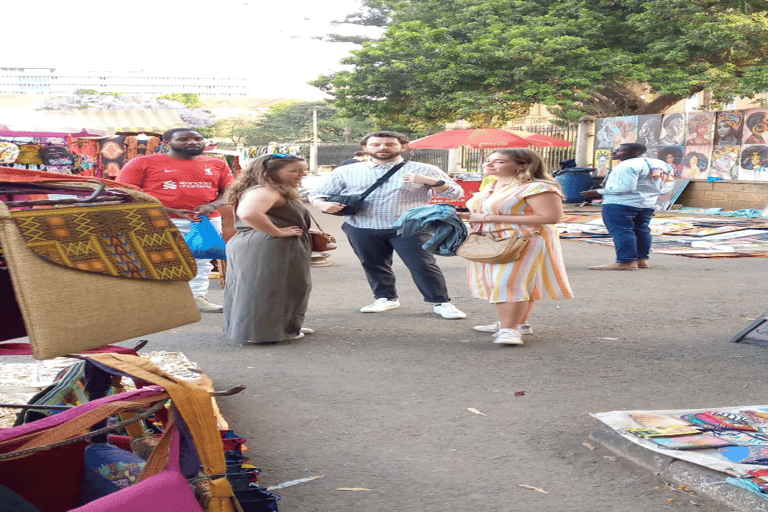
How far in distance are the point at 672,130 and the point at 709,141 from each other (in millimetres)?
1168

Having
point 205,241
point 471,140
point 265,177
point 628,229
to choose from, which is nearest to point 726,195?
point 471,140

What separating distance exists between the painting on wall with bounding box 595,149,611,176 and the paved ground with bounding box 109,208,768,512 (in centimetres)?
1574

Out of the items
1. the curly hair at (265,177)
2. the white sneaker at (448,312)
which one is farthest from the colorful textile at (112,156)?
the white sneaker at (448,312)

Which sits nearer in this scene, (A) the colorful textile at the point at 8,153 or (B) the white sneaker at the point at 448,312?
(B) the white sneaker at the point at 448,312

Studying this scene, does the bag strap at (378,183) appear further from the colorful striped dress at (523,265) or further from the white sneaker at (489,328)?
the white sneaker at (489,328)

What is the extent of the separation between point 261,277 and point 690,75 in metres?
23.1

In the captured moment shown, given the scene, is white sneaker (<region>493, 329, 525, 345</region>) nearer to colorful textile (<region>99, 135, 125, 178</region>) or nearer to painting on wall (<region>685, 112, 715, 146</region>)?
colorful textile (<region>99, 135, 125, 178</region>)

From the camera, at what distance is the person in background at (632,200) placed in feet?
34.7

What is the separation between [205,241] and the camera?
7.48 metres

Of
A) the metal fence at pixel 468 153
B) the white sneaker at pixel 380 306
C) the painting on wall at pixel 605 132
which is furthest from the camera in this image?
the metal fence at pixel 468 153

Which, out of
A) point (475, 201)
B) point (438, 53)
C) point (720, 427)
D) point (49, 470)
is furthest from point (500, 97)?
point (49, 470)

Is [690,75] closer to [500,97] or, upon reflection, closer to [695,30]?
[695,30]

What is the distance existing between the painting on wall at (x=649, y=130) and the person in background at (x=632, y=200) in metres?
11.9

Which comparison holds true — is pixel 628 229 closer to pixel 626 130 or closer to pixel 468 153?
pixel 626 130
